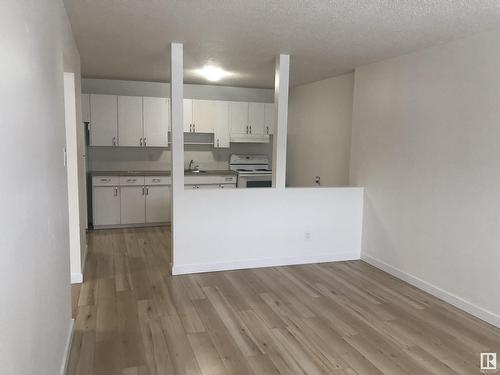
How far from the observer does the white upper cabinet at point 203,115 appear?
263 inches

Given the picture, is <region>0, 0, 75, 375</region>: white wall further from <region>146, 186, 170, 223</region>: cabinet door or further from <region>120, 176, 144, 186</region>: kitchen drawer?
<region>146, 186, 170, 223</region>: cabinet door

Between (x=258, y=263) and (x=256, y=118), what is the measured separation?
127 inches

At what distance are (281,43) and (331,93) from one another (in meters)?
2.26

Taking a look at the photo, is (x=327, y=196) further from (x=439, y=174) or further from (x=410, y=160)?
(x=439, y=174)

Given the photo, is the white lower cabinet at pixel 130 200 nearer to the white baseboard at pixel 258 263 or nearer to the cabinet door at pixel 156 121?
the cabinet door at pixel 156 121

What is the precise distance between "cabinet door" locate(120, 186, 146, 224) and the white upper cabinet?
140 cm

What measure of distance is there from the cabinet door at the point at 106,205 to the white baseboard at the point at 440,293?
152 inches

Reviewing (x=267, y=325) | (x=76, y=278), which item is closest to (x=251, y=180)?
(x=76, y=278)

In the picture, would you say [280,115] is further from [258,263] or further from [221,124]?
[221,124]

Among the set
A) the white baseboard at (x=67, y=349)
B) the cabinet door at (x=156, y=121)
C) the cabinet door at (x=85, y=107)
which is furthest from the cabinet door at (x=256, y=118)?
the white baseboard at (x=67, y=349)

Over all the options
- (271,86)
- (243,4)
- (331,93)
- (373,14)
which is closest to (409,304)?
(373,14)

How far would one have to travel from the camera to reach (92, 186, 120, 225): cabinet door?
20.2 ft

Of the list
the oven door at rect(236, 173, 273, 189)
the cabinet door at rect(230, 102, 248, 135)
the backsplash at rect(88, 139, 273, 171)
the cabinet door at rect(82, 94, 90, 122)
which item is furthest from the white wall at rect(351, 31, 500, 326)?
the cabinet door at rect(82, 94, 90, 122)

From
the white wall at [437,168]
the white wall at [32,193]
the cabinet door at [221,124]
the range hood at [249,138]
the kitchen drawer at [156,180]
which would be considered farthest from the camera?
the range hood at [249,138]
